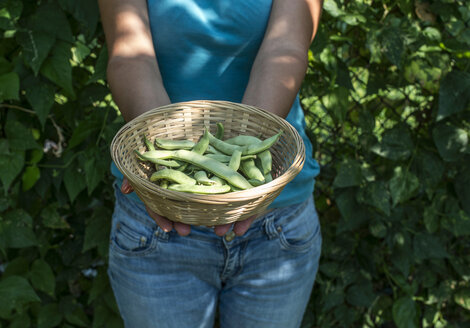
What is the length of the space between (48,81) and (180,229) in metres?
0.84

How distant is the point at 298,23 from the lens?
118 cm

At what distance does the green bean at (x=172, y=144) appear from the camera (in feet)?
3.69

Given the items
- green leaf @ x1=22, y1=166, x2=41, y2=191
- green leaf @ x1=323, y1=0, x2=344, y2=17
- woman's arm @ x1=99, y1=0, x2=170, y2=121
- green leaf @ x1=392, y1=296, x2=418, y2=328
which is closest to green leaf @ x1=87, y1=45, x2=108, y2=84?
woman's arm @ x1=99, y1=0, x2=170, y2=121

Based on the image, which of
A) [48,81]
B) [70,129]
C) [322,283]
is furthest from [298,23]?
[322,283]

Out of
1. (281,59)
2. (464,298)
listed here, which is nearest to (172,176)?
(281,59)

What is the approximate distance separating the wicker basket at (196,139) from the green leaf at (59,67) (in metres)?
0.51

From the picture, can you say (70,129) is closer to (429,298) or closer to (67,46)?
(67,46)

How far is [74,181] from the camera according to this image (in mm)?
1672

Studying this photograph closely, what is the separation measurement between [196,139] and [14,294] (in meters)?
0.97

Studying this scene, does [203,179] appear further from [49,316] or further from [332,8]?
[49,316]

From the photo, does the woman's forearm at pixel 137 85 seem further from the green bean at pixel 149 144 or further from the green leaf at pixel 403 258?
the green leaf at pixel 403 258

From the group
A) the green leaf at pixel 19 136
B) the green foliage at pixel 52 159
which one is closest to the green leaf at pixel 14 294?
the green foliage at pixel 52 159

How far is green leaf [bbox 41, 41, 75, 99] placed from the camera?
4.90 ft

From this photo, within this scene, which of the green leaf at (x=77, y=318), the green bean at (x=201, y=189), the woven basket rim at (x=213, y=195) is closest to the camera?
the woven basket rim at (x=213, y=195)
